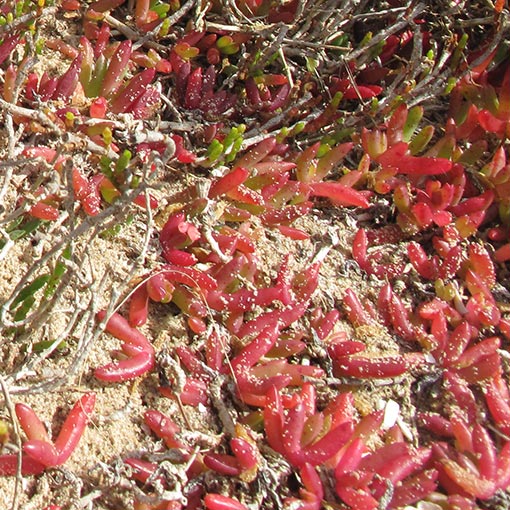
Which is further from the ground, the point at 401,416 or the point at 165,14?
the point at 165,14

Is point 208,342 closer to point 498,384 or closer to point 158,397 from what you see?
point 158,397

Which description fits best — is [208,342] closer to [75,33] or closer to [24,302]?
[24,302]

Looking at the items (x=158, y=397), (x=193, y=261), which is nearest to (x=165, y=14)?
(x=193, y=261)

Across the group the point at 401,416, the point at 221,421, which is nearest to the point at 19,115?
the point at 221,421

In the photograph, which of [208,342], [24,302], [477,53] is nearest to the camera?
[24,302]

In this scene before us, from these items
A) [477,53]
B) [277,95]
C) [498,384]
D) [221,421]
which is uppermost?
[477,53]

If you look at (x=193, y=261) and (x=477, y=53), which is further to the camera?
(x=477, y=53)

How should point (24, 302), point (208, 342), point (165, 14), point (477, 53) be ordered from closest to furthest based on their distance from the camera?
1. point (24, 302)
2. point (208, 342)
3. point (165, 14)
4. point (477, 53)
